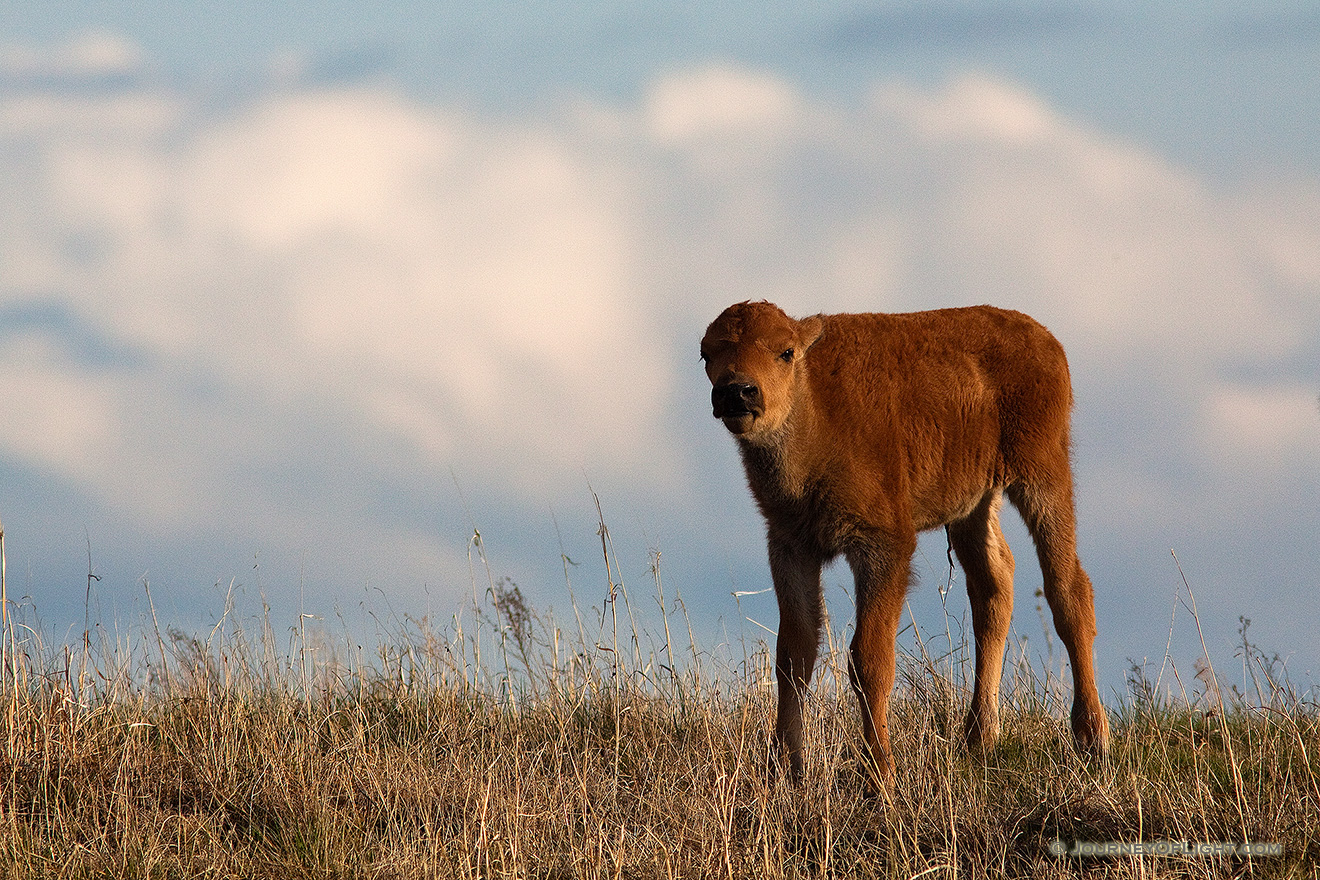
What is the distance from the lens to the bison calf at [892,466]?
269 inches

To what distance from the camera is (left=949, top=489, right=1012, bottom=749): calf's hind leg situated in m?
8.07

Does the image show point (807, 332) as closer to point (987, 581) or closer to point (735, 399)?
point (735, 399)

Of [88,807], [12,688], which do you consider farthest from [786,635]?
[12,688]

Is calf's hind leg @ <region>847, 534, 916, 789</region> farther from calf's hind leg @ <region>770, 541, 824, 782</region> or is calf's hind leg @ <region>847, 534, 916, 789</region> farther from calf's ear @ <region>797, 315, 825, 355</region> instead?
calf's ear @ <region>797, 315, 825, 355</region>

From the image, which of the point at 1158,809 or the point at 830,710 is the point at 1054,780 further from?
the point at 830,710

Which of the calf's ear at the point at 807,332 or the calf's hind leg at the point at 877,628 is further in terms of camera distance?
the calf's ear at the point at 807,332

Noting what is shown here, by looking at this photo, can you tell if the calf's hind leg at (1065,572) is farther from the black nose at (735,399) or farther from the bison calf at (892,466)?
the black nose at (735,399)

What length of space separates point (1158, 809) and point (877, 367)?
2.76 meters

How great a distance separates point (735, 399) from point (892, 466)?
3.77ft

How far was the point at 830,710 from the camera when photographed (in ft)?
25.3

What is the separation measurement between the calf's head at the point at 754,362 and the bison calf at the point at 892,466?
0.01 m

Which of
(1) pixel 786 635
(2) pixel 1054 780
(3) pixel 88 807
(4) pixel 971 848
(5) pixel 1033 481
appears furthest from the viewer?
(5) pixel 1033 481

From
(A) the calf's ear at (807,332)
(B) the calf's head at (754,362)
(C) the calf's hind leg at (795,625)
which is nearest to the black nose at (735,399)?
(B) the calf's head at (754,362)

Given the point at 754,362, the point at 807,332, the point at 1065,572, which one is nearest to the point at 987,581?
the point at 1065,572
